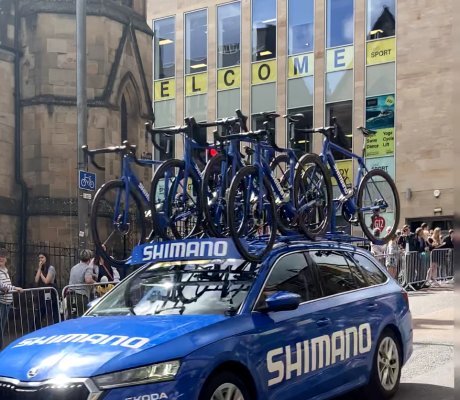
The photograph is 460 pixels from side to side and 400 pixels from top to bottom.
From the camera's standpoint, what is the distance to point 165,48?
3400 cm

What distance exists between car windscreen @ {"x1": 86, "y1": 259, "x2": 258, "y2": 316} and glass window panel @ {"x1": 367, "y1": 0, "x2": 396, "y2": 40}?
2357cm

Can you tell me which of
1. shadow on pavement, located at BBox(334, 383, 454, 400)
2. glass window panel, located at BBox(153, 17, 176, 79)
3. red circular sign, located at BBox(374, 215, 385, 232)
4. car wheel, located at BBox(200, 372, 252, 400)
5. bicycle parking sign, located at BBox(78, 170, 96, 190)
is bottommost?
shadow on pavement, located at BBox(334, 383, 454, 400)

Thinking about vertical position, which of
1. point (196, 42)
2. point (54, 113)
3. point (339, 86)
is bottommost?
point (54, 113)

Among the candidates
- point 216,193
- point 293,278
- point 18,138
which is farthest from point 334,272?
point 18,138

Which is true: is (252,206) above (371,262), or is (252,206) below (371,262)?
above

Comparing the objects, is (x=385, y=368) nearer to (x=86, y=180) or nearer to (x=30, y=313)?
(x=30, y=313)

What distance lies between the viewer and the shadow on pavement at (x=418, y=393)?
22.1ft

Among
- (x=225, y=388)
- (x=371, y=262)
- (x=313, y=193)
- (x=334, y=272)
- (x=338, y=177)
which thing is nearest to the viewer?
(x=225, y=388)

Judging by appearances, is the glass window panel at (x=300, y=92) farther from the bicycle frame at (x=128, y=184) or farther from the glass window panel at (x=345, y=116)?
the bicycle frame at (x=128, y=184)

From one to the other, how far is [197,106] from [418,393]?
1051 inches

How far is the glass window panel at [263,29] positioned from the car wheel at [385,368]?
24.7 meters

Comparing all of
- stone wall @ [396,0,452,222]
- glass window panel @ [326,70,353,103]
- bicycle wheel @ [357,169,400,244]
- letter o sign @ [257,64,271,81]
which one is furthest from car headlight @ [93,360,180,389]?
letter o sign @ [257,64,271,81]

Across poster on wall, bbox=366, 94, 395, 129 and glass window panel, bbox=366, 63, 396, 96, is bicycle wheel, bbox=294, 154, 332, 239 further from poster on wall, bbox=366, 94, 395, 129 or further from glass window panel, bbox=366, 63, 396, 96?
glass window panel, bbox=366, 63, 396, 96

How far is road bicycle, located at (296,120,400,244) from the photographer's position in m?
8.33
